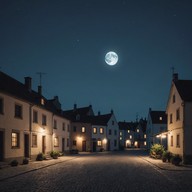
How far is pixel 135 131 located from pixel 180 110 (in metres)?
70.8

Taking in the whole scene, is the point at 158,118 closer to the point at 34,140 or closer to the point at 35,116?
the point at 35,116

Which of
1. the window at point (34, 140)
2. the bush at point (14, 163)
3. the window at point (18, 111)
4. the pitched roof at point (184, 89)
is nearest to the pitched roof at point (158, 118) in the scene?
the pitched roof at point (184, 89)

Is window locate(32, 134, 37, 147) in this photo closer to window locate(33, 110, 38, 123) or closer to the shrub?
window locate(33, 110, 38, 123)

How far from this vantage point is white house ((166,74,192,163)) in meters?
26.7

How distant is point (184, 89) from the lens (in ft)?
96.0


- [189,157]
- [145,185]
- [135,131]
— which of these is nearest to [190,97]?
[189,157]

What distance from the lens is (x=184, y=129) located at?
26.9 metres

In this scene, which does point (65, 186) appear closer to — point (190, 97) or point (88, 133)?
point (190, 97)

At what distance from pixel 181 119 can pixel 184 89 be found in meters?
3.20

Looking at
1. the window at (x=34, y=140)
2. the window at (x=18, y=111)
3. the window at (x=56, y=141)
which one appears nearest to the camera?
the window at (x=18, y=111)

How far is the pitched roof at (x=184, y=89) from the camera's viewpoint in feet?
89.8

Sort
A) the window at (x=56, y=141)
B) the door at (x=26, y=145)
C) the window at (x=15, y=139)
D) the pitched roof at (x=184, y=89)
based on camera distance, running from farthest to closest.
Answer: the window at (x=56, y=141) < the door at (x=26, y=145) < the pitched roof at (x=184, y=89) < the window at (x=15, y=139)

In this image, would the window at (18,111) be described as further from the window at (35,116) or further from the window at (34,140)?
the window at (34,140)

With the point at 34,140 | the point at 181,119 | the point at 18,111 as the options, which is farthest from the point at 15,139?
the point at 181,119
